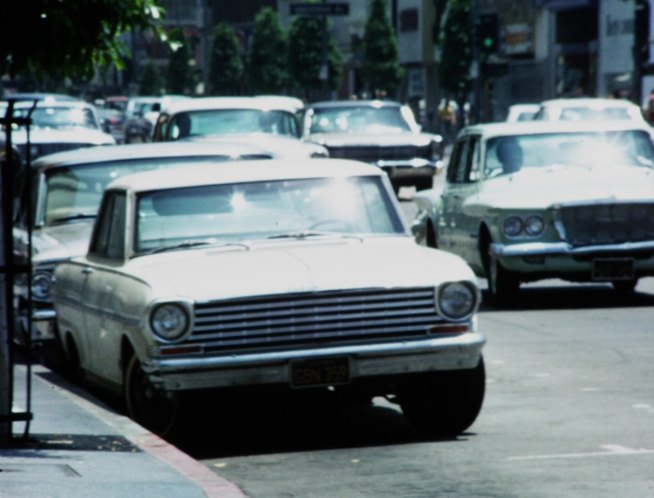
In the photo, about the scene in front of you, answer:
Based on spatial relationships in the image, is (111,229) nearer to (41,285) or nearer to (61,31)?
(61,31)

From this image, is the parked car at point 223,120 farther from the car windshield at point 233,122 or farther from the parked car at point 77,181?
the parked car at point 77,181

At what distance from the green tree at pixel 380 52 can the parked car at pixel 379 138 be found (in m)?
64.3

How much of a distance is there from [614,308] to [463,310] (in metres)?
7.35

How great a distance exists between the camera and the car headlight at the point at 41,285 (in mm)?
13867

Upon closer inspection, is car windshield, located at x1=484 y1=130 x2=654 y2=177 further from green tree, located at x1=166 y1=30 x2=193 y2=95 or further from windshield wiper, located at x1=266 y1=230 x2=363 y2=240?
green tree, located at x1=166 y1=30 x2=193 y2=95

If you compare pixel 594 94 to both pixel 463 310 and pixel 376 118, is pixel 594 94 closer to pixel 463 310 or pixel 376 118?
pixel 376 118

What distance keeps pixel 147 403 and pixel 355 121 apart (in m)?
24.7

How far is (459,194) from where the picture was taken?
747 inches

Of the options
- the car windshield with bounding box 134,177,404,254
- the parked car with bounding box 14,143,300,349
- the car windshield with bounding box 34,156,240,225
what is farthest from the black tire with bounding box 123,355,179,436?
the car windshield with bounding box 34,156,240,225

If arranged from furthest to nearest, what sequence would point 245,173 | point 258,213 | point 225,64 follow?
point 225,64
point 245,173
point 258,213

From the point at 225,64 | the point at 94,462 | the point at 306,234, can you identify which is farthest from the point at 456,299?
the point at 225,64

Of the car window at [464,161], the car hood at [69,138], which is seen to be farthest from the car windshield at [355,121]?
the car window at [464,161]

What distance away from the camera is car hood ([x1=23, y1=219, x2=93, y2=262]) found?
45.6 feet

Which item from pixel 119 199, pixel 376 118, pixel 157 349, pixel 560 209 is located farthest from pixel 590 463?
pixel 376 118
